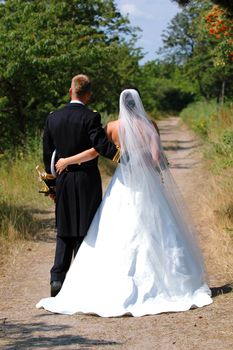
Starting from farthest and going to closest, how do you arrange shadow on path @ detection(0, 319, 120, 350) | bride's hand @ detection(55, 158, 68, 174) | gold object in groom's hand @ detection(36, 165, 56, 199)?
gold object in groom's hand @ detection(36, 165, 56, 199) < bride's hand @ detection(55, 158, 68, 174) < shadow on path @ detection(0, 319, 120, 350)

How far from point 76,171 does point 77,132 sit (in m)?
0.37

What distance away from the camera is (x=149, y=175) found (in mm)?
6203

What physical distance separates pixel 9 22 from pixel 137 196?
1014cm

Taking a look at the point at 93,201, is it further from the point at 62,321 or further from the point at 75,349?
the point at 75,349

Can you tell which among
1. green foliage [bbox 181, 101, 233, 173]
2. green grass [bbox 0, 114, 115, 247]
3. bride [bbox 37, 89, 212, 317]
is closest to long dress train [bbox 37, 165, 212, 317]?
bride [bbox 37, 89, 212, 317]

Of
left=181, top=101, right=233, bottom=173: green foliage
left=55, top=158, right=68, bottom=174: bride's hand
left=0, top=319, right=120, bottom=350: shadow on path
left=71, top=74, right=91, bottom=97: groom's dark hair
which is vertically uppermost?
left=71, top=74, right=91, bottom=97: groom's dark hair

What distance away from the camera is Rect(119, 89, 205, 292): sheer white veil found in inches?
239

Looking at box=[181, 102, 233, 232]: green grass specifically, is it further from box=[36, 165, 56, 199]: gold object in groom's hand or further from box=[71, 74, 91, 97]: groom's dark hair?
box=[71, 74, 91, 97]: groom's dark hair

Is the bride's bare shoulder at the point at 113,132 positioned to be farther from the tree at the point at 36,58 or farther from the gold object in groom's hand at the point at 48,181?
the tree at the point at 36,58

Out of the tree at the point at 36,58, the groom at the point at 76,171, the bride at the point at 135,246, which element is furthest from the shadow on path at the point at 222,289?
the tree at the point at 36,58

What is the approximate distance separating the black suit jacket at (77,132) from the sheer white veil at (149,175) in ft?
0.71

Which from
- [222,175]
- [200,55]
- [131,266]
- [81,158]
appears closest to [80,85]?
[81,158]

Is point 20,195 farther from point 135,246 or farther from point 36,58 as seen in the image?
point 135,246

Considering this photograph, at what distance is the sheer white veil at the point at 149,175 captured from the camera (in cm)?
607
